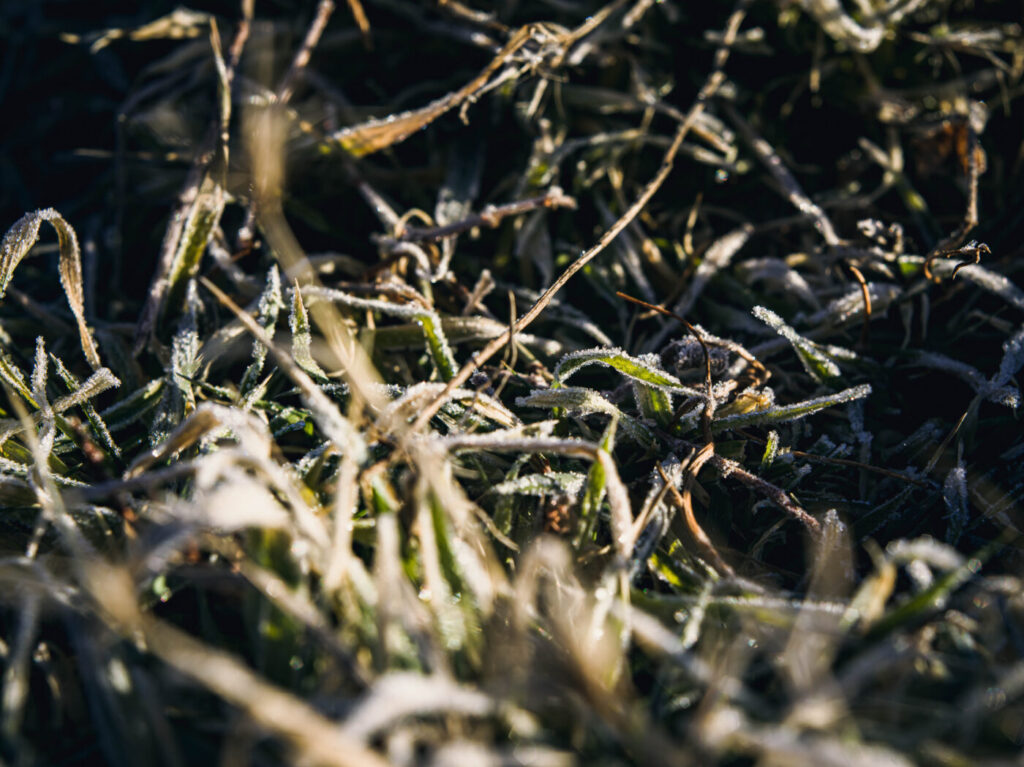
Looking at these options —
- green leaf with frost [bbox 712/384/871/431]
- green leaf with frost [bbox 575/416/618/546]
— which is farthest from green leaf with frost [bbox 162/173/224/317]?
green leaf with frost [bbox 712/384/871/431]

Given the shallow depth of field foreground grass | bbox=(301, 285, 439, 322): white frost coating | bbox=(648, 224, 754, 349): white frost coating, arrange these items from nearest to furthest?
the shallow depth of field foreground grass < bbox=(301, 285, 439, 322): white frost coating < bbox=(648, 224, 754, 349): white frost coating

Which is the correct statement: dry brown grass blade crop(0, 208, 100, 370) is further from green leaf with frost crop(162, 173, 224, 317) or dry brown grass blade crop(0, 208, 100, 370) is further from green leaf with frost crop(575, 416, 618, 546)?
green leaf with frost crop(575, 416, 618, 546)

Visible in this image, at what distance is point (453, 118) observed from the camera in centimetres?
142

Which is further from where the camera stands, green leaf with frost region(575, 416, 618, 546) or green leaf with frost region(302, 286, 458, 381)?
green leaf with frost region(302, 286, 458, 381)

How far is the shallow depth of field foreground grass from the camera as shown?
2.20ft

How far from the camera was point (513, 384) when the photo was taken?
1075 mm

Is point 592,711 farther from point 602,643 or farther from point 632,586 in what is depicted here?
point 632,586

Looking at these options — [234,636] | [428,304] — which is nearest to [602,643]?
[234,636]

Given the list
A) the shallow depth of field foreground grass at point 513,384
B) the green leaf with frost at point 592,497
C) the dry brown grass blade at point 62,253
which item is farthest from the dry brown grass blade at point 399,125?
the green leaf with frost at point 592,497

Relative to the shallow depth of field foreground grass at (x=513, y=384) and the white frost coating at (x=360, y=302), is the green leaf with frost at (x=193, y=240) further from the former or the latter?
the white frost coating at (x=360, y=302)

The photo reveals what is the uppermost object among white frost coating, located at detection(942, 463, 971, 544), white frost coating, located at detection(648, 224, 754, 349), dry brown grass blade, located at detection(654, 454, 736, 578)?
white frost coating, located at detection(648, 224, 754, 349)

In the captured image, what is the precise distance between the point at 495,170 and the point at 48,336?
0.84 m

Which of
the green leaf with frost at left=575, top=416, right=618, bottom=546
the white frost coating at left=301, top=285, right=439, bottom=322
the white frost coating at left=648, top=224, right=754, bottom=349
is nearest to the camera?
the green leaf with frost at left=575, top=416, right=618, bottom=546

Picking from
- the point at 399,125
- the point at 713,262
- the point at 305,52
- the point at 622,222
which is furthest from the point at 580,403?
the point at 305,52
